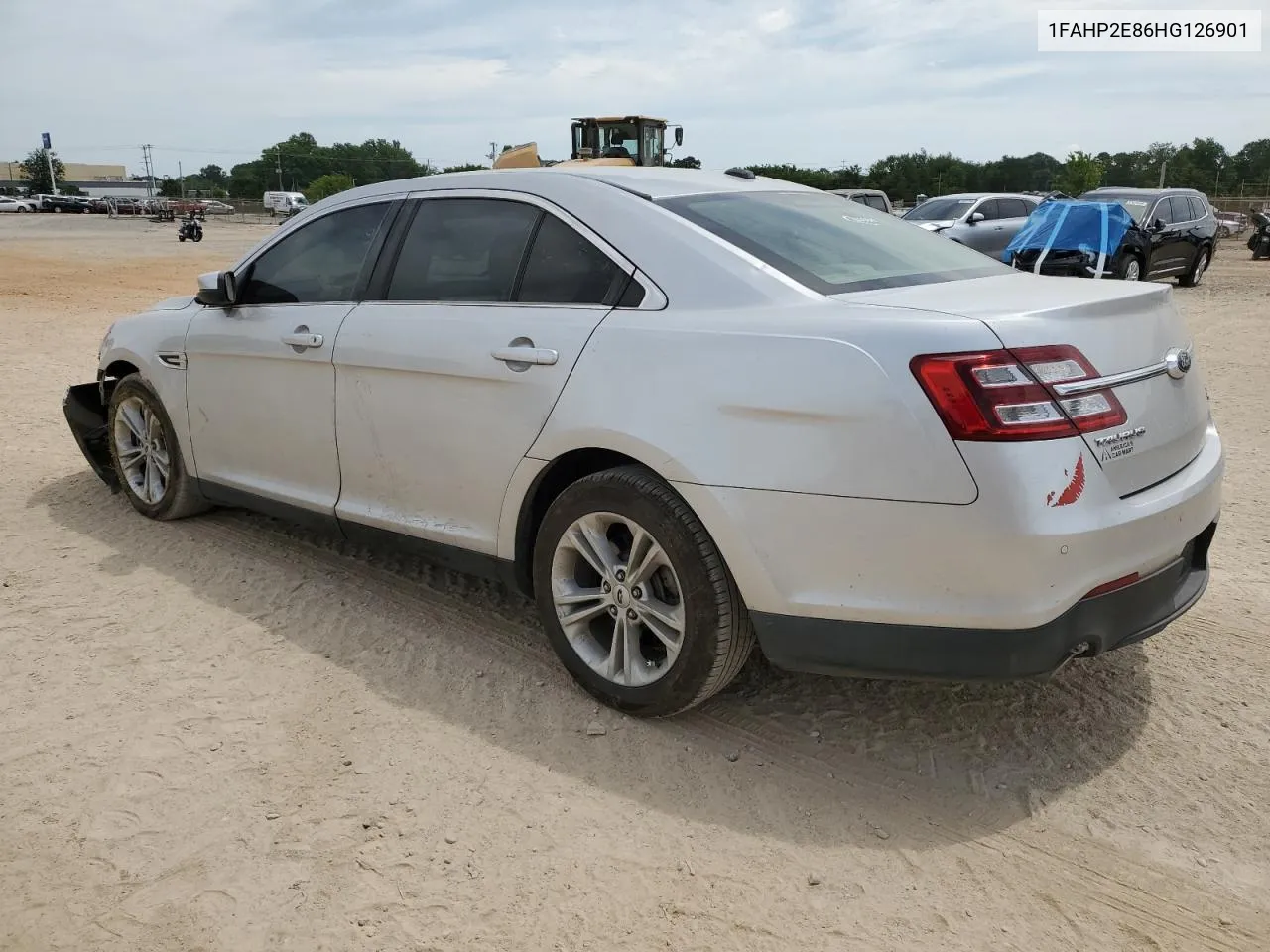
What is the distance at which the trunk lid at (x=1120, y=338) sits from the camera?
8.82ft

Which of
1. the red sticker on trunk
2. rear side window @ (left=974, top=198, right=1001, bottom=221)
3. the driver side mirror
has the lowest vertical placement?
the red sticker on trunk

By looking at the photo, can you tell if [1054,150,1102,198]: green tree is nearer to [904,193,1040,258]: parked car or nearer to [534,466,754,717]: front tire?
[904,193,1040,258]: parked car

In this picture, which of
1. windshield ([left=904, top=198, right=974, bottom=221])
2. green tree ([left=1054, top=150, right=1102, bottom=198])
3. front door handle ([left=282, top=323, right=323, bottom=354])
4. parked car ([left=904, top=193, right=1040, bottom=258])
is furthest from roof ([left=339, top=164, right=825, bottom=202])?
green tree ([left=1054, top=150, right=1102, bottom=198])

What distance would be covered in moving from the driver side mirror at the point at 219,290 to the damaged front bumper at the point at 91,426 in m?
1.52

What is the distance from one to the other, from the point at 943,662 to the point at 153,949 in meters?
1.99

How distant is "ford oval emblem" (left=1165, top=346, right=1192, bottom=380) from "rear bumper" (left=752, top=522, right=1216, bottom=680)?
0.52 metres

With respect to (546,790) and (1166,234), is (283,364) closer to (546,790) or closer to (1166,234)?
(546,790)

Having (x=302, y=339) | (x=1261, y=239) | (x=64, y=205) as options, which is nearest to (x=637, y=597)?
(x=302, y=339)

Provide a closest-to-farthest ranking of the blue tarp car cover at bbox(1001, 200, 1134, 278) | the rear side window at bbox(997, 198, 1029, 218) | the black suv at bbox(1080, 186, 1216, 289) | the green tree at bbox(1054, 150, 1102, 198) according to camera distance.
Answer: the blue tarp car cover at bbox(1001, 200, 1134, 278) < the black suv at bbox(1080, 186, 1216, 289) < the rear side window at bbox(997, 198, 1029, 218) < the green tree at bbox(1054, 150, 1102, 198)

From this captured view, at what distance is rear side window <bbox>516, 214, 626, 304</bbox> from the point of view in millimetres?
3352

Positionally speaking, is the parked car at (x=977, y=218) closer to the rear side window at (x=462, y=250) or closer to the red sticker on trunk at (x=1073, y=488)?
the rear side window at (x=462, y=250)

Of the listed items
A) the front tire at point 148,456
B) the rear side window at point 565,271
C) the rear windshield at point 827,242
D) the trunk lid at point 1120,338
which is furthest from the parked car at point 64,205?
the trunk lid at point 1120,338

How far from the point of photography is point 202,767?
3088mm

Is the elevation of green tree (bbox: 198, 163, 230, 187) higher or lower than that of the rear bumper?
higher
